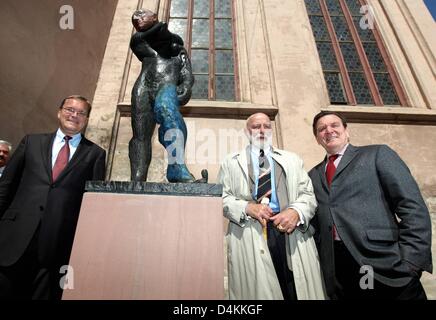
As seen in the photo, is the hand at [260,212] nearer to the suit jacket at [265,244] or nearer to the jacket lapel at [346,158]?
the suit jacket at [265,244]

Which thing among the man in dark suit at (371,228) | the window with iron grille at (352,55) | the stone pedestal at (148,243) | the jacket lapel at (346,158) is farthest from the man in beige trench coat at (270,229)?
the window with iron grille at (352,55)

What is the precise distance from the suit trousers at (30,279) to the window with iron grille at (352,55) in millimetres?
5969

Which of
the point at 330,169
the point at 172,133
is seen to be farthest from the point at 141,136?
the point at 330,169

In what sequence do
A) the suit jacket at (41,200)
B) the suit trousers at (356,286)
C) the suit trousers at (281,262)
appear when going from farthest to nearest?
1. the suit trousers at (281,262)
2. the suit jacket at (41,200)
3. the suit trousers at (356,286)

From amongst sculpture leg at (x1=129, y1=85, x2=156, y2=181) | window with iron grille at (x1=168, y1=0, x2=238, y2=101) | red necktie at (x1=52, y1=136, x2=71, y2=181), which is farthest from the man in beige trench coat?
window with iron grille at (x1=168, y1=0, x2=238, y2=101)

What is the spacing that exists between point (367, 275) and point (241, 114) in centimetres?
390

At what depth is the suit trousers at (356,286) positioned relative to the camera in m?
1.77

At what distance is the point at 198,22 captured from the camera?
23.9 feet

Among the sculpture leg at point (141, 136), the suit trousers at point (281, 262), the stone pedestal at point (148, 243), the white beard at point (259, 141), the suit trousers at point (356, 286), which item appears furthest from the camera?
the white beard at point (259, 141)

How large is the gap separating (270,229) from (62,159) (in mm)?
1729

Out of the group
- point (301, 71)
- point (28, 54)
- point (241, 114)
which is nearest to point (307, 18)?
point (301, 71)

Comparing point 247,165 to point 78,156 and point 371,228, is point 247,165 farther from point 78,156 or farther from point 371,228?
point 78,156

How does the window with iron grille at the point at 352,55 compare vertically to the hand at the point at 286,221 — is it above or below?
above

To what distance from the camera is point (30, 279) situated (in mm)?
1864
